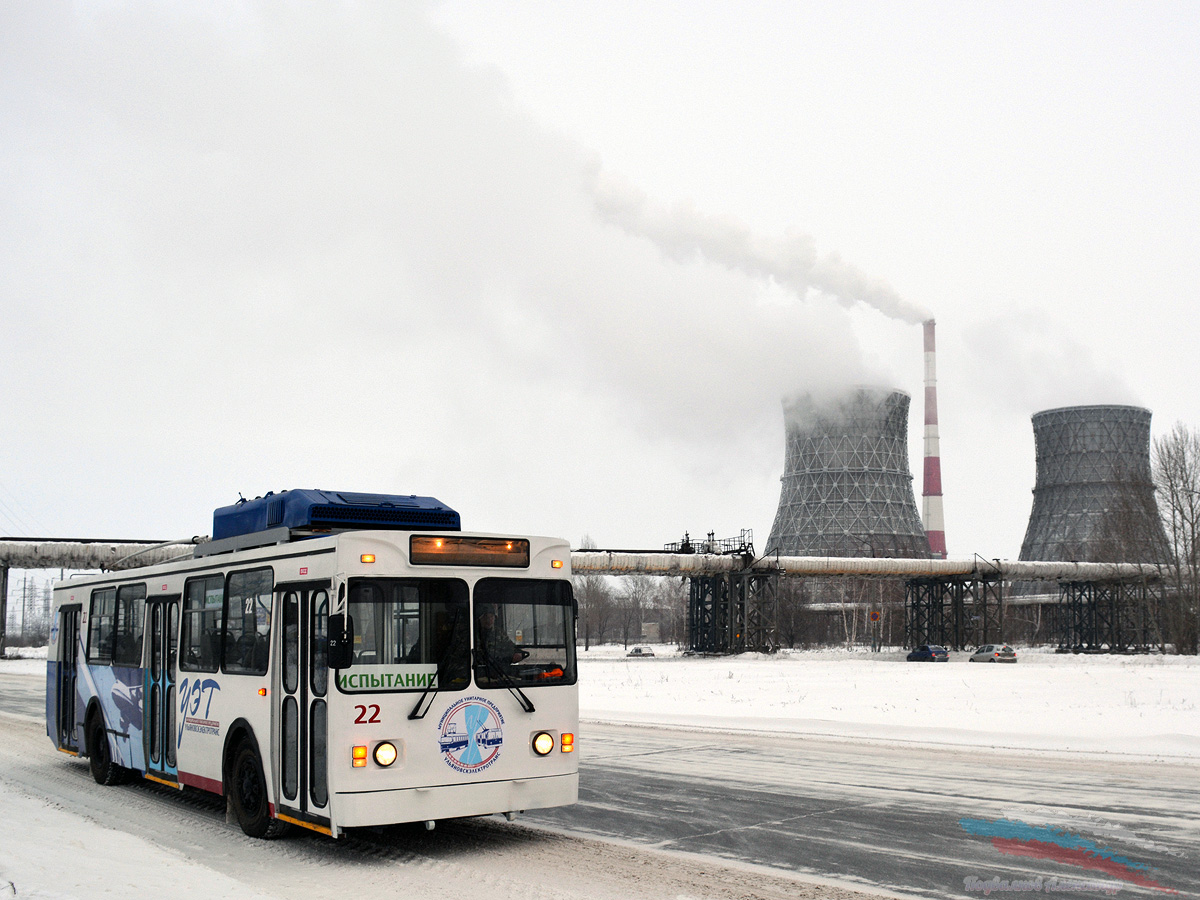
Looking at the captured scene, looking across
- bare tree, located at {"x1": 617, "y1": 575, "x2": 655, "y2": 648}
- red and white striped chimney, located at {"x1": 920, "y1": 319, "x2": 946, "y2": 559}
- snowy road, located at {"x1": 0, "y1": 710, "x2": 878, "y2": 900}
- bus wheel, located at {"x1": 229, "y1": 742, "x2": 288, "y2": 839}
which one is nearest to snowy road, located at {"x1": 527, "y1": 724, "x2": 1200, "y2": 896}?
snowy road, located at {"x1": 0, "y1": 710, "x2": 878, "y2": 900}

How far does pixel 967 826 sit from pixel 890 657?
5449cm

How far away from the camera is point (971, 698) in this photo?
25.6 metres

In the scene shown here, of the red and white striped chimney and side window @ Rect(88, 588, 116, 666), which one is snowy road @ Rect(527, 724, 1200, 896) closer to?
side window @ Rect(88, 588, 116, 666)

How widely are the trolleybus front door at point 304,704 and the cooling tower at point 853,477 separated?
7210cm

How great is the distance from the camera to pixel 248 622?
9.55 m

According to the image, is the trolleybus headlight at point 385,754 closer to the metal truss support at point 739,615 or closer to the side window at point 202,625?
the side window at point 202,625

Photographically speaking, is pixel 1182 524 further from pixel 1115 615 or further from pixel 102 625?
pixel 102 625

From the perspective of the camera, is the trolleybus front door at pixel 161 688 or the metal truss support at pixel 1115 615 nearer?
the trolleybus front door at pixel 161 688

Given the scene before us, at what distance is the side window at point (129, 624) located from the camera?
39.8 feet

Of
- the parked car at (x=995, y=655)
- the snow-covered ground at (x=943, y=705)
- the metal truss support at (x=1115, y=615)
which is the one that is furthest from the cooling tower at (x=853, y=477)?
the snow-covered ground at (x=943, y=705)

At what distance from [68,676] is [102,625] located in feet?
6.00

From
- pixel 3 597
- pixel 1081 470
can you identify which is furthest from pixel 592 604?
pixel 3 597

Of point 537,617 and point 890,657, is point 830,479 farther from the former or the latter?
point 537,617

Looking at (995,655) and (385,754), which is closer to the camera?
(385,754)
